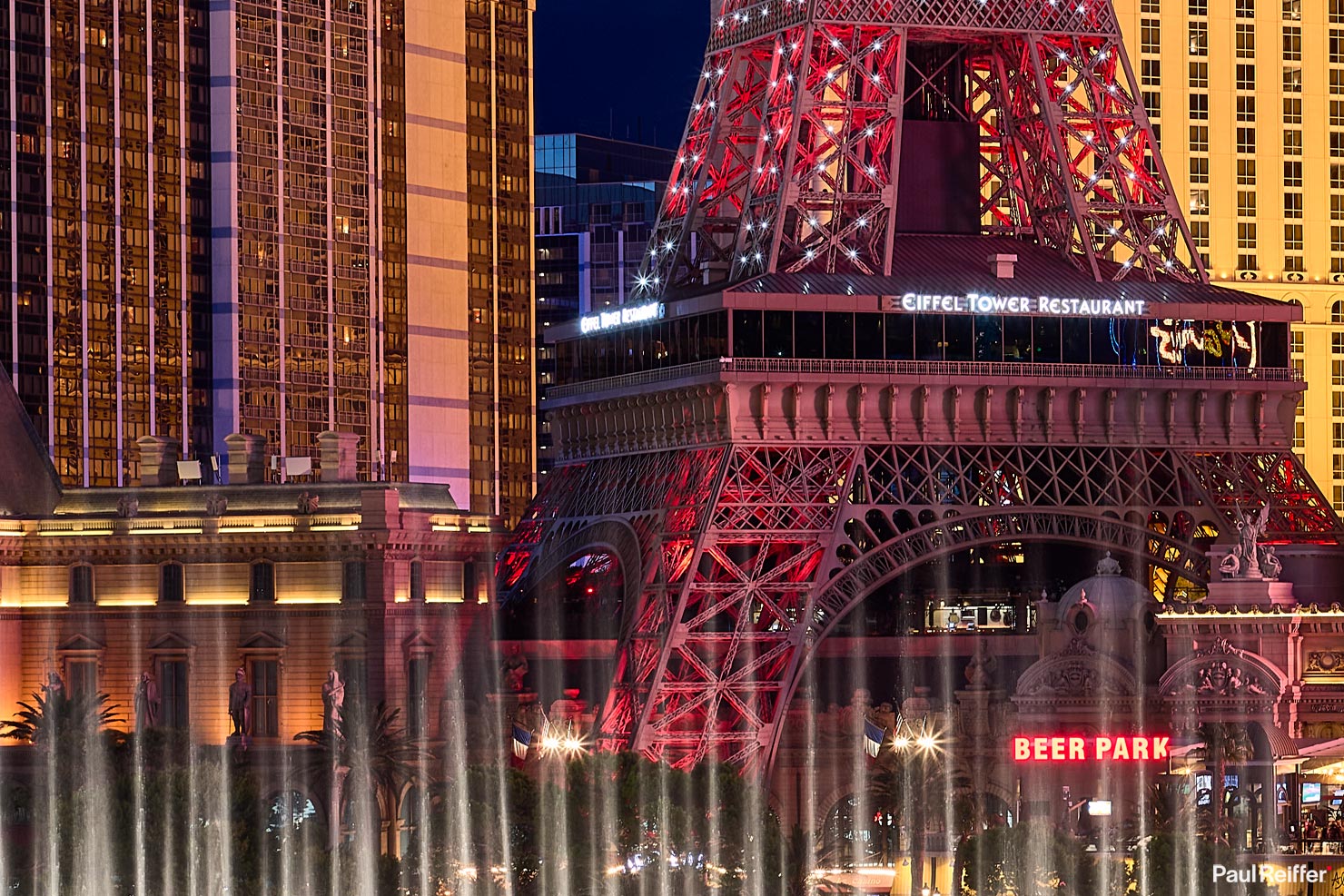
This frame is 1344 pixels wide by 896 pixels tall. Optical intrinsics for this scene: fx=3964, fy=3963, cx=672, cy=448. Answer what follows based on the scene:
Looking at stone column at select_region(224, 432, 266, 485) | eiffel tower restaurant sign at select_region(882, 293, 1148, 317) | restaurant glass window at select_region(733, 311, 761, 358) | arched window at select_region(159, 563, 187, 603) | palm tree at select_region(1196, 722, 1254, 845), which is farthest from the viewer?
stone column at select_region(224, 432, 266, 485)

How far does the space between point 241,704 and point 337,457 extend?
16.3 m

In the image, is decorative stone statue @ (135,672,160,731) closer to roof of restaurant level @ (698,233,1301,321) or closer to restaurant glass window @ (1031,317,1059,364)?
roof of restaurant level @ (698,233,1301,321)

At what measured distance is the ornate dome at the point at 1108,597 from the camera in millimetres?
159875

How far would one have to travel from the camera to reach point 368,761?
531 feet

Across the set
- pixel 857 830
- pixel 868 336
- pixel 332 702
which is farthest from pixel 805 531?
pixel 332 702

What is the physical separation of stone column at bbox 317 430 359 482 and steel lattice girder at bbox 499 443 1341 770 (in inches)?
577

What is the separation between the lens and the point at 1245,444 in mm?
178500

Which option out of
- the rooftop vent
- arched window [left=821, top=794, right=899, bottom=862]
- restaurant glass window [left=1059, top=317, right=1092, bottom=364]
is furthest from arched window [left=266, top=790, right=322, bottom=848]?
restaurant glass window [left=1059, top=317, right=1092, bottom=364]

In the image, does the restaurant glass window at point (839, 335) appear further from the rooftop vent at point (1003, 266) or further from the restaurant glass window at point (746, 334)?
the rooftop vent at point (1003, 266)

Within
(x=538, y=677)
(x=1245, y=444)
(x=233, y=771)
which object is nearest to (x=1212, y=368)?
(x=1245, y=444)

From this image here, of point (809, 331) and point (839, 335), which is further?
point (839, 335)

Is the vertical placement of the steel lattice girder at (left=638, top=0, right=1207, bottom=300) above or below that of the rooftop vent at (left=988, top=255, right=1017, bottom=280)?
above

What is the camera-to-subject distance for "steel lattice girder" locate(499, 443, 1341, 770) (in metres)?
167

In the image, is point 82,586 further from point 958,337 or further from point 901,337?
point 958,337
